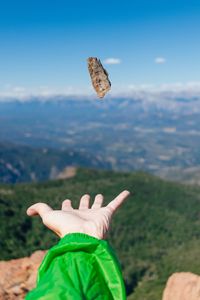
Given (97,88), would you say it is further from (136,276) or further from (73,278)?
(136,276)

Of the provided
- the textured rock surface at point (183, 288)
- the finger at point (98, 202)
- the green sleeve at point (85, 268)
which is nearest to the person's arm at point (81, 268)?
the green sleeve at point (85, 268)

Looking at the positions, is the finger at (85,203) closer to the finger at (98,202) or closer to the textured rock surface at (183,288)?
the finger at (98,202)

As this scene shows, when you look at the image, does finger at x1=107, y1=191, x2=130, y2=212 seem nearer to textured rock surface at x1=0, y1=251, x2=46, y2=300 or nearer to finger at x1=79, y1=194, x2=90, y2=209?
finger at x1=79, y1=194, x2=90, y2=209

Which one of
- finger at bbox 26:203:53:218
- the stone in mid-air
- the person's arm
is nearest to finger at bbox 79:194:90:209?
finger at bbox 26:203:53:218

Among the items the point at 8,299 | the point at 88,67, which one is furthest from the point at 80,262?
the point at 8,299

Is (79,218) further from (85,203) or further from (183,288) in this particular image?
(183,288)

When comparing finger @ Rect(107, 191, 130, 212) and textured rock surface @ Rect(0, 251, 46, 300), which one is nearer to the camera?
finger @ Rect(107, 191, 130, 212)

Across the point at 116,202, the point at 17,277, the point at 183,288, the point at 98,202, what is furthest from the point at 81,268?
the point at 183,288
